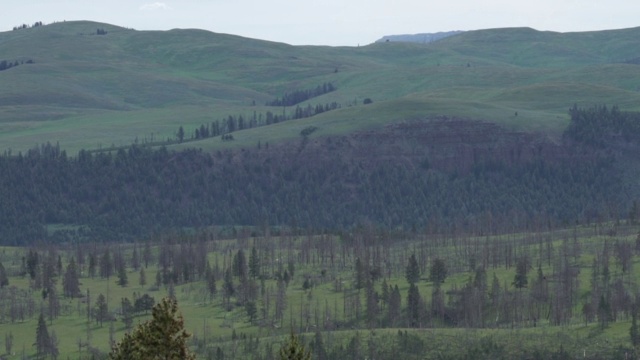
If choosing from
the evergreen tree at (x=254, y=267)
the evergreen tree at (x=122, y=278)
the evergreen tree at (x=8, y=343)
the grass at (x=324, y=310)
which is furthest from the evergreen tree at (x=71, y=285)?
A: the evergreen tree at (x=8, y=343)

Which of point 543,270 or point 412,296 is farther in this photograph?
point 543,270

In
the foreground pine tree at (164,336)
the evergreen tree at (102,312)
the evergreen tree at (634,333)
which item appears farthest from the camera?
the evergreen tree at (102,312)

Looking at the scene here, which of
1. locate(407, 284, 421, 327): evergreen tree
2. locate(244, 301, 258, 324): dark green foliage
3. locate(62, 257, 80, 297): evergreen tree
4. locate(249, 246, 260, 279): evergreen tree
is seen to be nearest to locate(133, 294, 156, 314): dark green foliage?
locate(244, 301, 258, 324): dark green foliage

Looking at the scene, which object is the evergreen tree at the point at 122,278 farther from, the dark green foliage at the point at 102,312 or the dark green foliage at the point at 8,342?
the dark green foliage at the point at 8,342

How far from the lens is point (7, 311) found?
16625cm

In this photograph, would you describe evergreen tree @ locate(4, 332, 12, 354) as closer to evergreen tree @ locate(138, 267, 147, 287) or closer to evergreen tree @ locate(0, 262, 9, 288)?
evergreen tree @ locate(0, 262, 9, 288)

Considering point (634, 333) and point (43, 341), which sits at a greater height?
point (634, 333)

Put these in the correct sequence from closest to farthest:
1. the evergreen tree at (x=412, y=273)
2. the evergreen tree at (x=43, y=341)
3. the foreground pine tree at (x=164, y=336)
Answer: the foreground pine tree at (x=164, y=336)
the evergreen tree at (x=43, y=341)
the evergreen tree at (x=412, y=273)

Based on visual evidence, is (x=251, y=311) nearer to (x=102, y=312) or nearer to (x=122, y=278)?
(x=102, y=312)

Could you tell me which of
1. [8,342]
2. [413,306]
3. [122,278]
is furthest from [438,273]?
[8,342]

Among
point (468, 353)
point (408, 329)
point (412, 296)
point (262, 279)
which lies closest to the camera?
point (468, 353)

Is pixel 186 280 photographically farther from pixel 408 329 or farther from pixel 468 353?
pixel 468 353

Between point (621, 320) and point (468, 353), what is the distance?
18782mm

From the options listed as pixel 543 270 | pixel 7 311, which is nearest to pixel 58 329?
pixel 7 311
